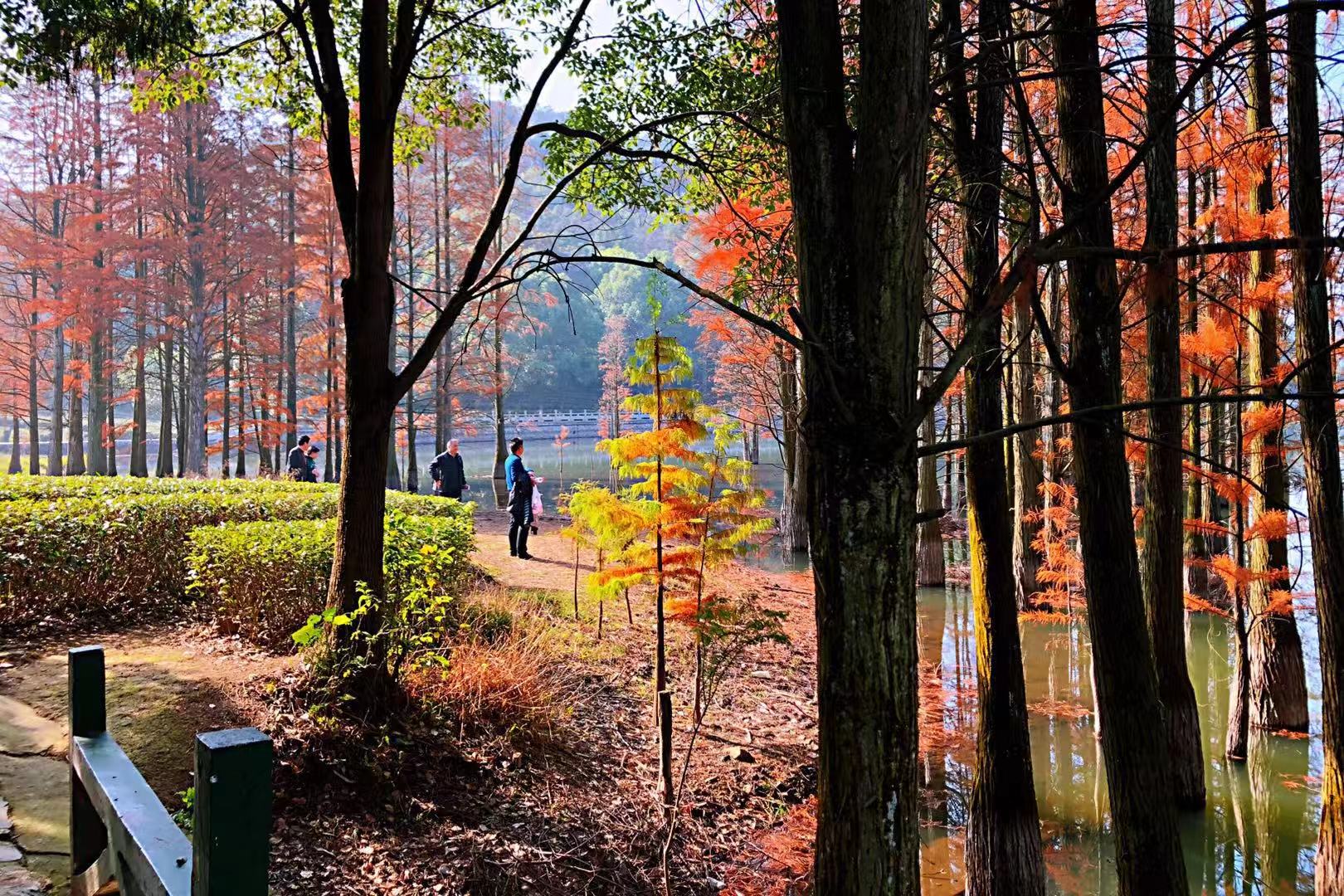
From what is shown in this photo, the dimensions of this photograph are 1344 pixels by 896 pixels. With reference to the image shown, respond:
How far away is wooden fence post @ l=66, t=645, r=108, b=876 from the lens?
221cm

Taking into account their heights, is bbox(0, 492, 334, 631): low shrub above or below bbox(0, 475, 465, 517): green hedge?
below

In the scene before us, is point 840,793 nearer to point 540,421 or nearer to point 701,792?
point 701,792

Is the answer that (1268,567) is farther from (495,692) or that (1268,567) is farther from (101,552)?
(101,552)

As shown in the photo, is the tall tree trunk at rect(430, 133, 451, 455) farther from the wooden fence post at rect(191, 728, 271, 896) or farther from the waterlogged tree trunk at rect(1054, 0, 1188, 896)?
the wooden fence post at rect(191, 728, 271, 896)

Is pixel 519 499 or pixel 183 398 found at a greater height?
pixel 183 398

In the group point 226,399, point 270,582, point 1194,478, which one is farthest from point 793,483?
point 226,399

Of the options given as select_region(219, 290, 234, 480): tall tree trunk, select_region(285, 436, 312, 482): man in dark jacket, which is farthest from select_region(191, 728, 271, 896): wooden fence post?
select_region(219, 290, 234, 480): tall tree trunk

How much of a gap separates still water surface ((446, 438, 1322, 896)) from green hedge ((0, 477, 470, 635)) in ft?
24.2

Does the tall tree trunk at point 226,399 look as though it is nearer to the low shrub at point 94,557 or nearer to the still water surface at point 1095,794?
the low shrub at point 94,557

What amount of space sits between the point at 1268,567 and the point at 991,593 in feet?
15.1

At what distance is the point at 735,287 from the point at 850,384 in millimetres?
3720

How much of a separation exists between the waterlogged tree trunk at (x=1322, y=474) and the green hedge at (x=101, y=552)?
9.11 metres

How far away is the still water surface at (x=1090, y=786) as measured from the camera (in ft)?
20.8

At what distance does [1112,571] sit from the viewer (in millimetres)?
4086
